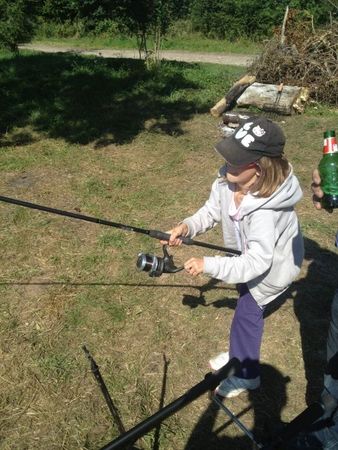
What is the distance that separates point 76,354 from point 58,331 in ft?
1.08

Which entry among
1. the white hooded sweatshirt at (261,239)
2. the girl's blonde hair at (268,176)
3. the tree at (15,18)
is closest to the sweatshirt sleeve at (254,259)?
the white hooded sweatshirt at (261,239)

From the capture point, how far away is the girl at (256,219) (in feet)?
8.27

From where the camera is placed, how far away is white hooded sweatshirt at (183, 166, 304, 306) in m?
2.56

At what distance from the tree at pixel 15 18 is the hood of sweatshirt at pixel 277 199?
7.01 m

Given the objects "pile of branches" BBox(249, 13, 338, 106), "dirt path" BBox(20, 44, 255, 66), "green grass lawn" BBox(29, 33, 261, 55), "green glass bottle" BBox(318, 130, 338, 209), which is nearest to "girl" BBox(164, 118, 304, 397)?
"green glass bottle" BBox(318, 130, 338, 209)

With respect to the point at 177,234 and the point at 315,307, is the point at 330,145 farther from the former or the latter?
the point at 315,307

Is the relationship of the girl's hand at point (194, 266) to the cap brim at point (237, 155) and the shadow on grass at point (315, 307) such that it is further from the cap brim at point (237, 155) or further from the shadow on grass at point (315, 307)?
the shadow on grass at point (315, 307)

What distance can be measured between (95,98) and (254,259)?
26.8ft

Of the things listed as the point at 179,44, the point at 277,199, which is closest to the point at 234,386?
the point at 277,199

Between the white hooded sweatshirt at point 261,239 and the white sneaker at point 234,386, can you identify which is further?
the white sneaker at point 234,386

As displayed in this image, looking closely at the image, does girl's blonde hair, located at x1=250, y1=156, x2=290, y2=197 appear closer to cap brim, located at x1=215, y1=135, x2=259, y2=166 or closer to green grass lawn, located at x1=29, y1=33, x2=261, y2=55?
cap brim, located at x1=215, y1=135, x2=259, y2=166

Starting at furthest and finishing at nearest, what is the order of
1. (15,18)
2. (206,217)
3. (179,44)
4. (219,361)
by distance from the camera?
(179,44) → (15,18) → (219,361) → (206,217)

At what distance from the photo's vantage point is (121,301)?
4.20 metres

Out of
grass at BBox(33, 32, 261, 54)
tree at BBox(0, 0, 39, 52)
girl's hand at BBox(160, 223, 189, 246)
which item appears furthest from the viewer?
grass at BBox(33, 32, 261, 54)
